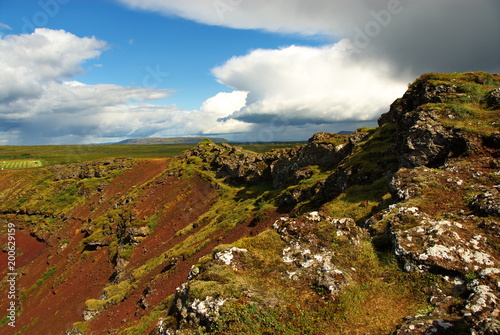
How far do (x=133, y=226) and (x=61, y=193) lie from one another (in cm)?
5300

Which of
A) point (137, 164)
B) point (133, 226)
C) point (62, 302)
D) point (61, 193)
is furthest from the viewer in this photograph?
point (137, 164)

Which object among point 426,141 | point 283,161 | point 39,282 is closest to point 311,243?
point 426,141

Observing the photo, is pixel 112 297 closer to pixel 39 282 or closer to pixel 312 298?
pixel 39 282

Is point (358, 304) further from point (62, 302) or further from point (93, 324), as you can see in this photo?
point (62, 302)

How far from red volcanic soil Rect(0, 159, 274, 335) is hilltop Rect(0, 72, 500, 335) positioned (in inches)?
12.0

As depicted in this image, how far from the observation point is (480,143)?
23047 millimetres

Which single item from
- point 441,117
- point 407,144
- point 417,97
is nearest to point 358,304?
point 407,144

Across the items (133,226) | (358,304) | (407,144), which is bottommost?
(133,226)

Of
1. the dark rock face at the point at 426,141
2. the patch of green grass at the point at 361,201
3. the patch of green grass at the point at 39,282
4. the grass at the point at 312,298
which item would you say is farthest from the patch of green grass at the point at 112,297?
the dark rock face at the point at 426,141

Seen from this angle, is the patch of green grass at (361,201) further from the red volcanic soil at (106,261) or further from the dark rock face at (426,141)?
the red volcanic soil at (106,261)

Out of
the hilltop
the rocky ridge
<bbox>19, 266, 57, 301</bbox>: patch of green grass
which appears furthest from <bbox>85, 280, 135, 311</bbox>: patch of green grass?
<bbox>19, 266, 57, 301</bbox>: patch of green grass

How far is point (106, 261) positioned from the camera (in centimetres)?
5062

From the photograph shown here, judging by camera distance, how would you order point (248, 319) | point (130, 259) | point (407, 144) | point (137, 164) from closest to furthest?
1. point (248, 319)
2. point (407, 144)
3. point (130, 259)
4. point (137, 164)

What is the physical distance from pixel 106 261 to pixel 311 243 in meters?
48.8
